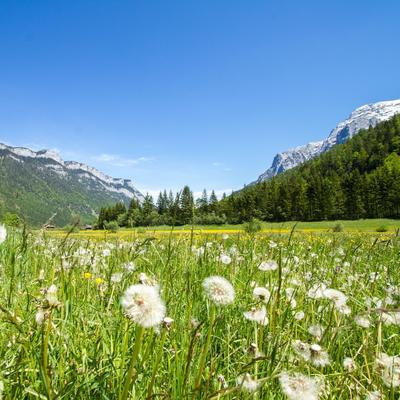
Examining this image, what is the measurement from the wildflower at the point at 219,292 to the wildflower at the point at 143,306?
30cm

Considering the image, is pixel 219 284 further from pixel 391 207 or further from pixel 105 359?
pixel 391 207

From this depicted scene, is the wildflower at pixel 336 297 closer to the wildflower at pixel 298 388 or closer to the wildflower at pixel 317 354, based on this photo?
the wildflower at pixel 317 354

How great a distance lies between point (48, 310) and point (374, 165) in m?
166

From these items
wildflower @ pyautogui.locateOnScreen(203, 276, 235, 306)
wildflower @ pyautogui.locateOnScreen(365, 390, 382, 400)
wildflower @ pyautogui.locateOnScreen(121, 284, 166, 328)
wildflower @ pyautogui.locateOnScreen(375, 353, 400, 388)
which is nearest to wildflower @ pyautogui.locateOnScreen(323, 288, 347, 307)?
wildflower @ pyautogui.locateOnScreen(375, 353, 400, 388)

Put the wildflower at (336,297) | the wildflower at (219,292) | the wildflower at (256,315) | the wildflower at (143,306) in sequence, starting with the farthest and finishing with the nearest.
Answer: the wildflower at (336,297), the wildflower at (256,315), the wildflower at (219,292), the wildflower at (143,306)

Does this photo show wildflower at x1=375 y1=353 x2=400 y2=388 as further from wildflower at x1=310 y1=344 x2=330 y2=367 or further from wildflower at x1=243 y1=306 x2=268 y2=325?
wildflower at x1=243 y1=306 x2=268 y2=325

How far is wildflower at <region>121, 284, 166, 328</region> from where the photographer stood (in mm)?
897

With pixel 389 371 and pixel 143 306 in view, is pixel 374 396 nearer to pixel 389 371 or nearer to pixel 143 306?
pixel 389 371

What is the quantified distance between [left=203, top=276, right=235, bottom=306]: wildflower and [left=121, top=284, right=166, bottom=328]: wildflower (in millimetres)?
296

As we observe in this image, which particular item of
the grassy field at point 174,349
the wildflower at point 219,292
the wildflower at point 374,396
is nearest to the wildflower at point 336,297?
the grassy field at point 174,349

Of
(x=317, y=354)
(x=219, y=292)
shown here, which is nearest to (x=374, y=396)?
(x=317, y=354)

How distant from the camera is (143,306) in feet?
3.09

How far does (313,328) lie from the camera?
6.41 ft

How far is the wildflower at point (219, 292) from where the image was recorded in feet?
4.04
